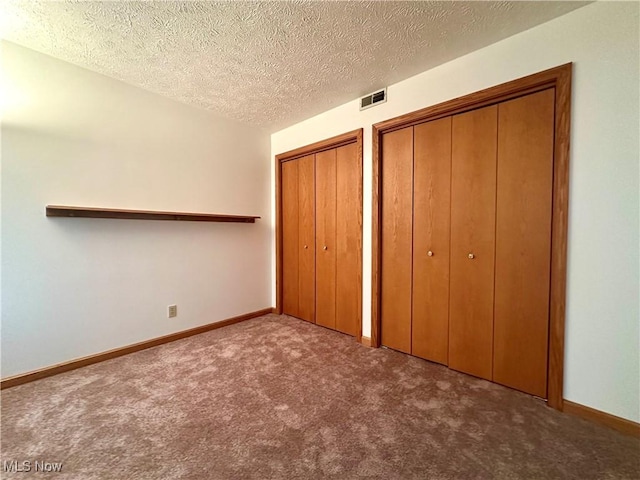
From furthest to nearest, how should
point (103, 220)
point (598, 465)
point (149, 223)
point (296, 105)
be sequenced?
point (296, 105), point (149, 223), point (103, 220), point (598, 465)

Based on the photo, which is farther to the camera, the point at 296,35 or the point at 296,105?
the point at 296,105

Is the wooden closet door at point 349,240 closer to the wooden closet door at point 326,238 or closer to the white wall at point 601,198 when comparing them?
the wooden closet door at point 326,238

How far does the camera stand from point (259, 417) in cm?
157

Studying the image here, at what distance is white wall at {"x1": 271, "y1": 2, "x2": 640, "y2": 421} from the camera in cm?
142

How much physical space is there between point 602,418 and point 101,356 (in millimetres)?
3602

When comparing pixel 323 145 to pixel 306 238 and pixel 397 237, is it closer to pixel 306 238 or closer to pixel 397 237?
pixel 306 238

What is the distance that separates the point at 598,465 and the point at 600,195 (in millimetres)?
1398

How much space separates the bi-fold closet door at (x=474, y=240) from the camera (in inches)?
68.8

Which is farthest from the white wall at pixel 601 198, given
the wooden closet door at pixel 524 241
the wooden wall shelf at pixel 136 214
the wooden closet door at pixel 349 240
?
the wooden wall shelf at pixel 136 214

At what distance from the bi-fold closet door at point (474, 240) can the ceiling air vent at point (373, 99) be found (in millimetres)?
342

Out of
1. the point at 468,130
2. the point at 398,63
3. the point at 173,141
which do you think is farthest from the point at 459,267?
the point at 173,141

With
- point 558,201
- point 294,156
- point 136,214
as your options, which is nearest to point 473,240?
point 558,201

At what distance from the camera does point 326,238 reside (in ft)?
9.95

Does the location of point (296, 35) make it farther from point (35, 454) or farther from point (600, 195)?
point (35, 454)
